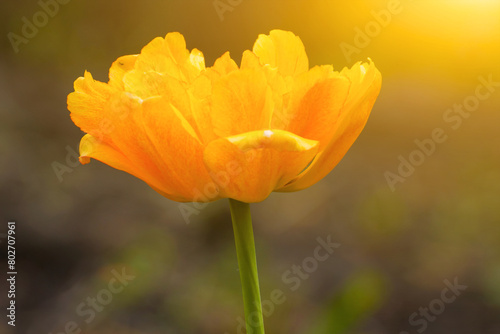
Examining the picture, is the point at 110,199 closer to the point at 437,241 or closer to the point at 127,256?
the point at 127,256

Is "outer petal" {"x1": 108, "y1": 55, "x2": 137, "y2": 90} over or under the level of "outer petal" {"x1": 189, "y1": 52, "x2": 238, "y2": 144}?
over

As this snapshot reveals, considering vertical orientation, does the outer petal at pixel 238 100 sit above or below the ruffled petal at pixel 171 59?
below

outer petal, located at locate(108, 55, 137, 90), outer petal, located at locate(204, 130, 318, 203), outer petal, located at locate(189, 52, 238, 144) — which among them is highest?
outer petal, located at locate(108, 55, 137, 90)

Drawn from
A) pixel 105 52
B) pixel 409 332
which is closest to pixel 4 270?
pixel 105 52

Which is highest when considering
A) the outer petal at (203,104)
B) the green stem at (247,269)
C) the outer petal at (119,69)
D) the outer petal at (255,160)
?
the outer petal at (119,69)
